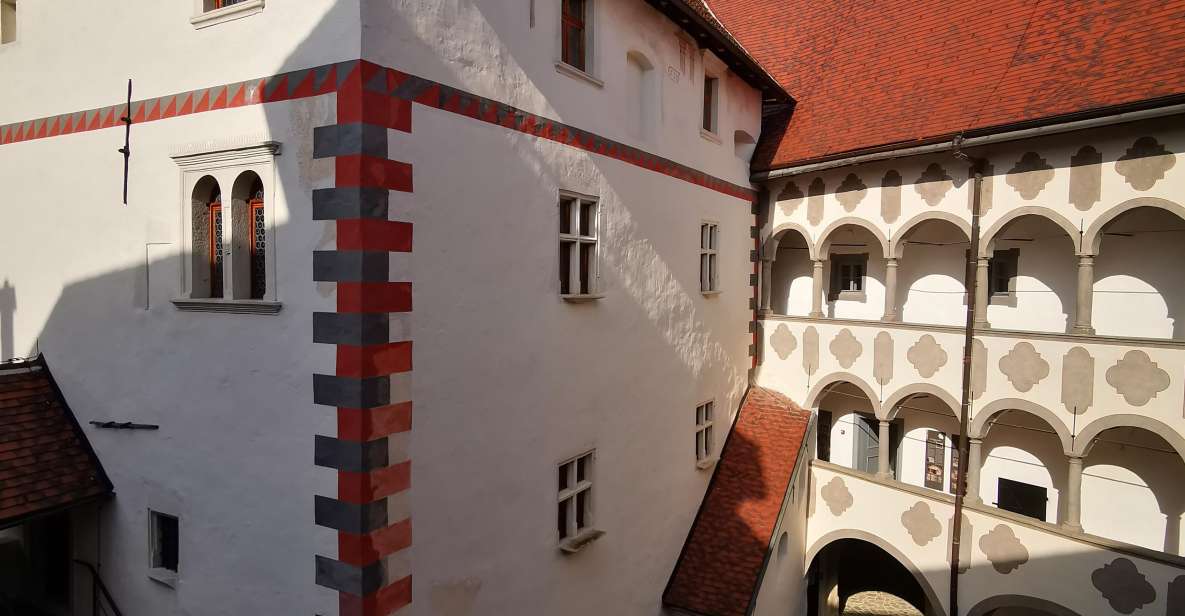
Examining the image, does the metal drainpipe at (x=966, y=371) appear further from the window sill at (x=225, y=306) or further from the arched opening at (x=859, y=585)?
the window sill at (x=225, y=306)

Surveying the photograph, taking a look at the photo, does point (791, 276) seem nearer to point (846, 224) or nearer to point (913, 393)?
point (846, 224)

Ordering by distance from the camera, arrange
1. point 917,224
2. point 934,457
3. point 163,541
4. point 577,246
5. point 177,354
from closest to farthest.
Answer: point 177,354 < point 163,541 < point 577,246 < point 917,224 < point 934,457

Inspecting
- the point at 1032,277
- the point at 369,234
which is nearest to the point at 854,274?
the point at 1032,277

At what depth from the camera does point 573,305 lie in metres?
8.78

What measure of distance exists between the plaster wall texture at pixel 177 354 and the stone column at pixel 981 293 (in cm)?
1029

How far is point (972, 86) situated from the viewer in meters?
11.9

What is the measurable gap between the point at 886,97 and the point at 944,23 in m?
2.04

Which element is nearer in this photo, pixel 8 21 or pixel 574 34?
pixel 8 21

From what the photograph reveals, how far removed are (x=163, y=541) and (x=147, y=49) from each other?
16.9 feet

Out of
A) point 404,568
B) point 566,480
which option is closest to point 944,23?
point 566,480

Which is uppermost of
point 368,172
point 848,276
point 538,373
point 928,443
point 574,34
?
point 574,34

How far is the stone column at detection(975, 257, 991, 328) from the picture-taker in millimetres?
11680

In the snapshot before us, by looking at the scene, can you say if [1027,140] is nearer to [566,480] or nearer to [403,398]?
[566,480]

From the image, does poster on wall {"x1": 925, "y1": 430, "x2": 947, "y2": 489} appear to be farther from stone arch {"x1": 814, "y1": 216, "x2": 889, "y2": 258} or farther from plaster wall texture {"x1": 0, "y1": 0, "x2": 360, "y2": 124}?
plaster wall texture {"x1": 0, "y1": 0, "x2": 360, "y2": 124}
